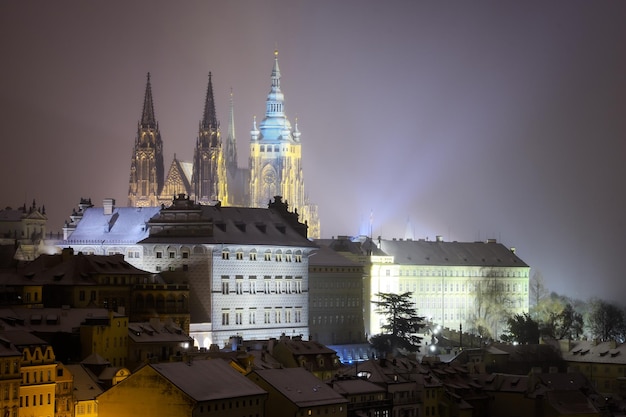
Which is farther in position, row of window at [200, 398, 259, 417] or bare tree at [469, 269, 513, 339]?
bare tree at [469, 269, 513, 339]

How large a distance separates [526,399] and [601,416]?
4.06m

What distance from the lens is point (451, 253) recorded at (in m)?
180

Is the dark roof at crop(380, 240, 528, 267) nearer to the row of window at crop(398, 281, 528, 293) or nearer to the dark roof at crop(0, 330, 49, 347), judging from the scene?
the row of window at crop(398, 281, 528, 293)

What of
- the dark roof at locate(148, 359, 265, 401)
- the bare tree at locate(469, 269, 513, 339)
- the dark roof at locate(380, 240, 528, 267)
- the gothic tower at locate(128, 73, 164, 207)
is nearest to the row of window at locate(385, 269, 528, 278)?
the bare tree at locate(469, 269, 513, 339)

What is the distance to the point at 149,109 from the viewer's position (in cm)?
18075

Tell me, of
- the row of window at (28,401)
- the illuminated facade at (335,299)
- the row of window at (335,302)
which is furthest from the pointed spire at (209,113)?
the row of window at (28,401)

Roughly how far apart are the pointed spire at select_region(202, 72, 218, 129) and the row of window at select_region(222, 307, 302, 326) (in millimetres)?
61272

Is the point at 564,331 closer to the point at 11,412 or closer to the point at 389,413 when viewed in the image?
the point at 389,413

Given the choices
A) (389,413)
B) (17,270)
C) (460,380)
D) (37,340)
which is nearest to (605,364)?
(460,380)

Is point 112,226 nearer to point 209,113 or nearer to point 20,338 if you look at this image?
point 20,338

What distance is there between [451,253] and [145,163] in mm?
28073

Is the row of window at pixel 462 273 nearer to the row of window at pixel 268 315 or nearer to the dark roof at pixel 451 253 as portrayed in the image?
the dark roof at pixel 451 253

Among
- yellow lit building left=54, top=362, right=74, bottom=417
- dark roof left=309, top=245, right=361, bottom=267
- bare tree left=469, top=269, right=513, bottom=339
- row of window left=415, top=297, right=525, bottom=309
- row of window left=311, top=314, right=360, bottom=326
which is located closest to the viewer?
yellow lit building left=54, top=362, right=74, bottom=417

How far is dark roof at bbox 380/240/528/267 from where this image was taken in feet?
573
